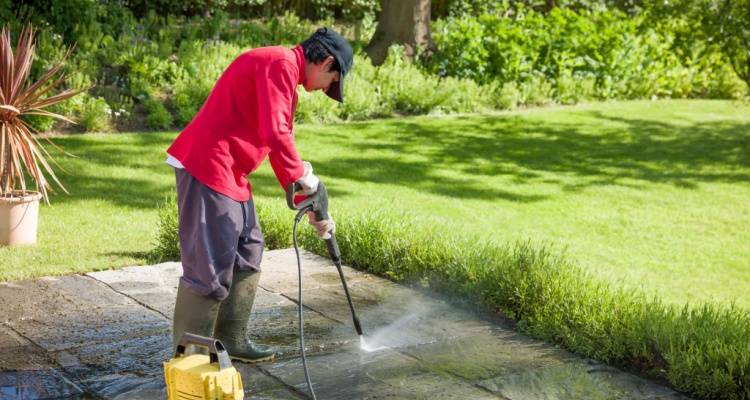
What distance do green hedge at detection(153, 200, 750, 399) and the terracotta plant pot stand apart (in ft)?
3.05

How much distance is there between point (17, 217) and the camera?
7.00 m

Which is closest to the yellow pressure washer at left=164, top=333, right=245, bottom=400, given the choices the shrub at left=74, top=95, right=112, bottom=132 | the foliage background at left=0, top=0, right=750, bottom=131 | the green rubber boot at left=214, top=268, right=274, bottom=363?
the green rubber boot at left=214, top=268, right=274, bottom=363

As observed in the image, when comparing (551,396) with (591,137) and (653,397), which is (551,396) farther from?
(591,137)

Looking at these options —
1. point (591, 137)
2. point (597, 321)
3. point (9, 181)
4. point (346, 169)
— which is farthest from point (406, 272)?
point (591, 137)

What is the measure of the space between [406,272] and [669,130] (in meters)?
8.08

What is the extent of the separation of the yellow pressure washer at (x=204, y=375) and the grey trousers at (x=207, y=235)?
1.09 meters

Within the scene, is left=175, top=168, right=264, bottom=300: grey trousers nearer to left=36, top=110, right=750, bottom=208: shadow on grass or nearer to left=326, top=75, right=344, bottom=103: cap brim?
left=326, top=75, right=344, bottom=103: cap brim

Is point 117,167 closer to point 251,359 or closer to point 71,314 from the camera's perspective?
point 71,314

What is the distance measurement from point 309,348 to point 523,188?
5465 millimetres

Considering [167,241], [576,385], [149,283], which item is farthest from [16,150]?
[576,385]

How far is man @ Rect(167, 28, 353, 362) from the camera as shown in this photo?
4121 millimetres

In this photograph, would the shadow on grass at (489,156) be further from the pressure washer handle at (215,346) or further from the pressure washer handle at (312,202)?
the pressure washer handle at (215,346)

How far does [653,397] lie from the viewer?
438 centimetres

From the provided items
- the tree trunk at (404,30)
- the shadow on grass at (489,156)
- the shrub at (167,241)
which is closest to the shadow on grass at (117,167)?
the shadow on grass at (489,156)
